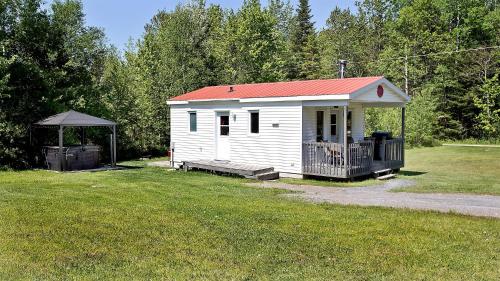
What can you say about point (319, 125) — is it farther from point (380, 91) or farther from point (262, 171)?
point (262, 171)

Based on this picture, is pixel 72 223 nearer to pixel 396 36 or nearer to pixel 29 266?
pixel 29 266

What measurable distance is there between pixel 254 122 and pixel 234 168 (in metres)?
2.00

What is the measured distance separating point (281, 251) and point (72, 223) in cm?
385

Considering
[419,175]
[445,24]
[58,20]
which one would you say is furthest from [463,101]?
[58,20]

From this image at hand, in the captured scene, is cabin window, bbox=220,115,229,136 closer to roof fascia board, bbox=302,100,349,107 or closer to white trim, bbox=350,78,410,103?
roof fascia board, bbox=302,100,349,107

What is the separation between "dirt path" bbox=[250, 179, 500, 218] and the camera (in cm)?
960

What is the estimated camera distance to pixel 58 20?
22406mm

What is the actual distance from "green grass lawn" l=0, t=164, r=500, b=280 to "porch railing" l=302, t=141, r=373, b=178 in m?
4.19

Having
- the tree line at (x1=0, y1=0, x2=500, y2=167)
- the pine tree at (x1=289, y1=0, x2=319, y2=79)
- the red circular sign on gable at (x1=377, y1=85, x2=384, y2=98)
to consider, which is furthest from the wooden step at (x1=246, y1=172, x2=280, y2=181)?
the pine tree at (x1=289, y1=0, x2=319, y2=79)

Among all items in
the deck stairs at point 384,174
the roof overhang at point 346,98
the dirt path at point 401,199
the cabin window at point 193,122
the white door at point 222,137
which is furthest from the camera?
the cabin window at point 193,122

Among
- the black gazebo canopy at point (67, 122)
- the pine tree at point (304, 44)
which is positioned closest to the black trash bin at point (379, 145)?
the black gazebo canopy at point (67, 122)

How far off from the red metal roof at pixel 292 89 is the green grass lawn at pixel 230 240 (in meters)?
5.30

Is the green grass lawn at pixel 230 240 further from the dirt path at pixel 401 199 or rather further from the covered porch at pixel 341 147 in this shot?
the covered porch at pixel 341 147

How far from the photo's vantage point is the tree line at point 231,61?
1991 centimetres
